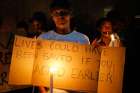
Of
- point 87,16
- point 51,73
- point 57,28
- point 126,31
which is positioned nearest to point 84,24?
point 87,16

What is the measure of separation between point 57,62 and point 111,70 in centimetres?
48

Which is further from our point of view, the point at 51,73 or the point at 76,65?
the point at 76,65

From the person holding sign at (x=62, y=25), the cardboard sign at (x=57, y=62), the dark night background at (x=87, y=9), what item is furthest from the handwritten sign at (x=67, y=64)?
the dark night background at (x=87, y=9)

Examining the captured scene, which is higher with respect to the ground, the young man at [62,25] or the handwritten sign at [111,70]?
the young man at [62,25]

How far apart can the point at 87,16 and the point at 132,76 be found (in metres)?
3.20

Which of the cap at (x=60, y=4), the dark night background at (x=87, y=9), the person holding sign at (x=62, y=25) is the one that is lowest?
the person holding sign at (x=62, y=25)

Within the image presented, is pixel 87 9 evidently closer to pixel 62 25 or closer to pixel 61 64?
pixel 62 25

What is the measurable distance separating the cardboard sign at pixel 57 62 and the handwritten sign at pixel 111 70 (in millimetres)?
72

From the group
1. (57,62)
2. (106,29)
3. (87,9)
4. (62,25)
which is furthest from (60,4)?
(87,9)

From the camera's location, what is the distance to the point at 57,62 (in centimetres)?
340

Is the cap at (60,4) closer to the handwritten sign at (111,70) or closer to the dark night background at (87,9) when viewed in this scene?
the handwritten sign at (111,70)

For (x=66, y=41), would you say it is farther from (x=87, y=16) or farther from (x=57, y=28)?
(x=87, y=16)

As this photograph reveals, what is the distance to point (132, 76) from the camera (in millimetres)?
4410

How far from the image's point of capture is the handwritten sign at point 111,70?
10.8 feet
